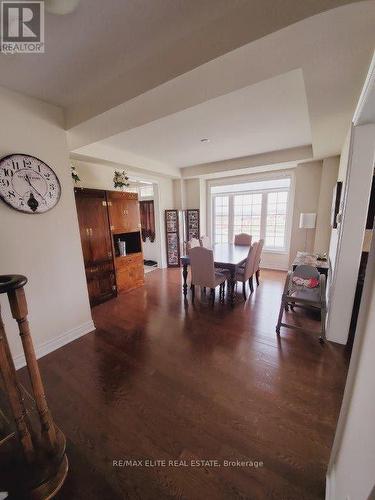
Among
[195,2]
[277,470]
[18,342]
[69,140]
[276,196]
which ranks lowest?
[277,470]

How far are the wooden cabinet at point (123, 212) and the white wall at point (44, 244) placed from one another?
1.16 meters

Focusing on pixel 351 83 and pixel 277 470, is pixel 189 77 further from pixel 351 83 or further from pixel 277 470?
pixel 277 470

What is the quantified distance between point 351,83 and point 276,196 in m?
3.47

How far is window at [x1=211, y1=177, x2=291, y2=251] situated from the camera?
4816mm

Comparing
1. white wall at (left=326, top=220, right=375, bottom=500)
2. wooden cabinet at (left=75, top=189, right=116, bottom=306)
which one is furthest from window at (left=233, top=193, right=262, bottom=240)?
white wall at (left=326, top=220, right=375, bottom=500)

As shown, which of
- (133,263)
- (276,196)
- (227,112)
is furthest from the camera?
(276,196)

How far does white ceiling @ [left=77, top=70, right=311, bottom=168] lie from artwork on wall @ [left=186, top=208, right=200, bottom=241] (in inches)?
60.1

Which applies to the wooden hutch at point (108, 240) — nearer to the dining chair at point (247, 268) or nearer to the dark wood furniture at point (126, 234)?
the dark wood furniture at point (126, 234)

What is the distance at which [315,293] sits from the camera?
250cm

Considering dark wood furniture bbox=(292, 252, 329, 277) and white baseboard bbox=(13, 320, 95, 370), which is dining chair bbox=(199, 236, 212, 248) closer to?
dark wood furniture bbox=(292, 252, 329, 277)

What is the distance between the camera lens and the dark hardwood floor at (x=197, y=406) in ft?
3.64

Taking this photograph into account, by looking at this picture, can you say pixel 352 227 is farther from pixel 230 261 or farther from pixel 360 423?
pixel 360 423

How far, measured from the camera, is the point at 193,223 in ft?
18.1

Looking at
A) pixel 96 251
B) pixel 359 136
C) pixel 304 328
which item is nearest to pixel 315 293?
pixel 304 328
